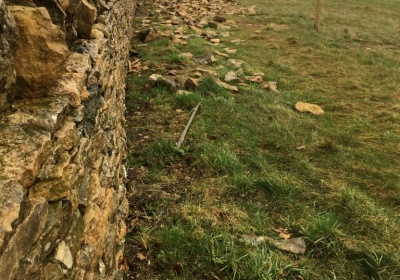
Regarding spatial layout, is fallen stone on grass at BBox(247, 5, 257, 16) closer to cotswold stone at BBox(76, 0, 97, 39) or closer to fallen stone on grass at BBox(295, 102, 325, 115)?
fallen stone on grass at BBox(295, 102, 325, 115)

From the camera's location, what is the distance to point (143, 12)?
14.2 m

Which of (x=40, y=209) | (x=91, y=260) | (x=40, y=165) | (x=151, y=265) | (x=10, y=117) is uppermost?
(x=10, y=117)

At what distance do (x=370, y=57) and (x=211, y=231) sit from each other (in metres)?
8.62

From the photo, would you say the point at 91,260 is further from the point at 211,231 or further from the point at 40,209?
the point at 211,231

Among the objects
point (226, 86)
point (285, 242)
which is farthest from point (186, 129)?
point (285, 242)

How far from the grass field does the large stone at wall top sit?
188 cm

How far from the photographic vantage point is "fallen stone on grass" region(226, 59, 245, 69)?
8.78m

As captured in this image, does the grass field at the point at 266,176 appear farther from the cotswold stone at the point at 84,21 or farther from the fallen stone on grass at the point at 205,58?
the cotswold stone at the point at 84,21

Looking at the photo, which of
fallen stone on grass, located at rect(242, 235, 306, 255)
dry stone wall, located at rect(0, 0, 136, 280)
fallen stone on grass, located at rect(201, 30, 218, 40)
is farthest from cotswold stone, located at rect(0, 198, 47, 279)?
fallen stone on grass, located at rect(201, 30, 218, 40)

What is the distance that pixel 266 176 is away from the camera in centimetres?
447

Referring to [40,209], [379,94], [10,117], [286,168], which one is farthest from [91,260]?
[379,94]

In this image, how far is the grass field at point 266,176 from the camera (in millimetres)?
3256

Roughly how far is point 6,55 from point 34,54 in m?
0.29

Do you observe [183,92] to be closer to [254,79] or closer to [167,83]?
[167,83]
